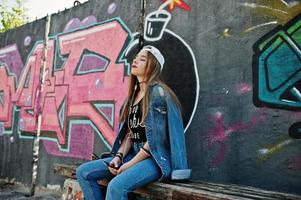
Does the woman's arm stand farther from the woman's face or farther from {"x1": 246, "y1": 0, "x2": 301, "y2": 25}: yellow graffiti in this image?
{"x1": 246, "y1": 0, "x2": 301, "y2": 25}: yellow graffiti

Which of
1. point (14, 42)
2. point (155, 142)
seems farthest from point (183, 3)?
point (14, 42)

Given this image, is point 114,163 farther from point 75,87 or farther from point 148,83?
point 75,87

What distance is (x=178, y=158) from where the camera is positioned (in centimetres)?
273

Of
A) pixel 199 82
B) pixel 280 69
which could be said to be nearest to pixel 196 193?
pixel 280 69

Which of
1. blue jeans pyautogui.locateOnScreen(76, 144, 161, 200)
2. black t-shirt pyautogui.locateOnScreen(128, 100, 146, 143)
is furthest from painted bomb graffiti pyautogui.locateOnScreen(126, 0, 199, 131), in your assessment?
blue jeans pyautogui.locateOnScreen(76, 144, 161, 200)

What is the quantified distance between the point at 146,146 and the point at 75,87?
2.93m

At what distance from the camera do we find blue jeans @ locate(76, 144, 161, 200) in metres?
2.49

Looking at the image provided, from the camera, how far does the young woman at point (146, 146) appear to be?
258 cm

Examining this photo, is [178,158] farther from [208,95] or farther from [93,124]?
[93,124]

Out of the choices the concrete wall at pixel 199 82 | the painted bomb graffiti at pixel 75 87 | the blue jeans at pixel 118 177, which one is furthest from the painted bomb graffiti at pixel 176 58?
the blue jeans at pixel 118 177

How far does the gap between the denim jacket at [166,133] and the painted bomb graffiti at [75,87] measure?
1803 millimetres

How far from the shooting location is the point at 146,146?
273cm

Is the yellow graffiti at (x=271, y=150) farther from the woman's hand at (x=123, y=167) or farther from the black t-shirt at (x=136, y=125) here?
the woman's hand at (x=123, y=167)

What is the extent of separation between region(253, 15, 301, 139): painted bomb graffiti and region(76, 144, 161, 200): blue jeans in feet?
3.53
